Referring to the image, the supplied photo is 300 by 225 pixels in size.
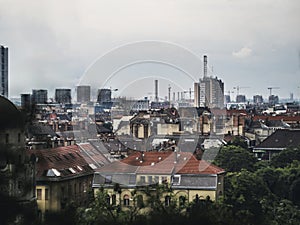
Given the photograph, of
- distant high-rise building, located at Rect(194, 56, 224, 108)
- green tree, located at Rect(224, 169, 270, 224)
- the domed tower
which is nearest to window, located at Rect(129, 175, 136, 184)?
green tree, located at Rect(224, 169, 270, 224)

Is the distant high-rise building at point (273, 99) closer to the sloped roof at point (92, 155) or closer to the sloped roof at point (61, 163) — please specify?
the sloped roof at point (92, 155)

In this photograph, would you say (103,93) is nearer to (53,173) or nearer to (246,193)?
(246,193)

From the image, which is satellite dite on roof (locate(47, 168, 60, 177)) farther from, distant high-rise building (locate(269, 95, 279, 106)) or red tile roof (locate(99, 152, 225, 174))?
distant high-rise building (locate(269, 95, 279, 106))

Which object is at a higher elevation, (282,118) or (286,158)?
(282,118)

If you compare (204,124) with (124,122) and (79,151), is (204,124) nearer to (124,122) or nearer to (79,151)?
(124,122)

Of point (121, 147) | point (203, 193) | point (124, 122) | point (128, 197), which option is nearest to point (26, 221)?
point (128, 197)

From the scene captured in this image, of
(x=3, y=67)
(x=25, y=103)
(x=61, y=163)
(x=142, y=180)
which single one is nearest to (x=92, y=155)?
(x=61, y=163)

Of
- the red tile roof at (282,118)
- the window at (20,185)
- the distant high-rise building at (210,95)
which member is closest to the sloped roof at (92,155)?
the window at (20,185)
